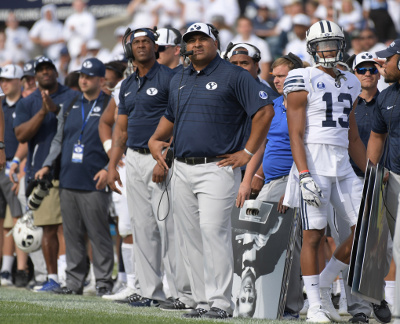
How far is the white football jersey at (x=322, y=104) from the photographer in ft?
24.0

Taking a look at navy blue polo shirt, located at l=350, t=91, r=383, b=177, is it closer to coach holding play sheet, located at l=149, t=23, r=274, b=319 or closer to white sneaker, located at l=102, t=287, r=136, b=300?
coach holding play sheet, located at l=149, t=23, r=274, b=319

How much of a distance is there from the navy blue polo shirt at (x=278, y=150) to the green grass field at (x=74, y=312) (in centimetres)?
152

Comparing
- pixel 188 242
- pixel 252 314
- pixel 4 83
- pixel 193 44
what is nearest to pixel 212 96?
pixel 193 44

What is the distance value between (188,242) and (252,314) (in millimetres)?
797

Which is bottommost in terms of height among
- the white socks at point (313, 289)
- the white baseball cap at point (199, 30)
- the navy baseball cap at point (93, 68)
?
the white socks at point (313, 289)

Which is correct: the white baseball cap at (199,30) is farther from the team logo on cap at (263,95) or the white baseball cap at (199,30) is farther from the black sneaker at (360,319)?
the black sneaker at (360,319)

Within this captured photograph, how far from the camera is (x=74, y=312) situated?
24.9 ft

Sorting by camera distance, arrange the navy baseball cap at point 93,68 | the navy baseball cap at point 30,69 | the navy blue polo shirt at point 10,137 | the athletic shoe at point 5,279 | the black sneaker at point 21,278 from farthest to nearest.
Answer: the navy baseball cap at point 30,69
the navy blue polo shirt at point 10,137
the athletic shoe at point 5,279
the black sneaker at point 21,278
the navy baseball cap at point 93,68

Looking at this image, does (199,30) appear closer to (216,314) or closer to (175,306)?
(216,314)

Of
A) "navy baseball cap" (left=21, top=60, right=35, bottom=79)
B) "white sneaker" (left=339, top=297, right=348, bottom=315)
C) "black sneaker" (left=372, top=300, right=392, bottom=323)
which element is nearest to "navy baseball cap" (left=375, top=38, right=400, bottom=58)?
"black sneaker" (left=372, top=300, right=392, bottom=323)

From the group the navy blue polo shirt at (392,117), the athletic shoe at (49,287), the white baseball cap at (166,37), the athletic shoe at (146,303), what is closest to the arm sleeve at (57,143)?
the athletic shoe at (49,287)

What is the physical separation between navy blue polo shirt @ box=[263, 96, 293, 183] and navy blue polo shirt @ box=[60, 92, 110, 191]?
105 inches

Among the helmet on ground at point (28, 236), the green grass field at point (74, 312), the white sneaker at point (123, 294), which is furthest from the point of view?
the helmet on ground at point (28, 236)

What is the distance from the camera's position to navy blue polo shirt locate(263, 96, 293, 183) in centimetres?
831
